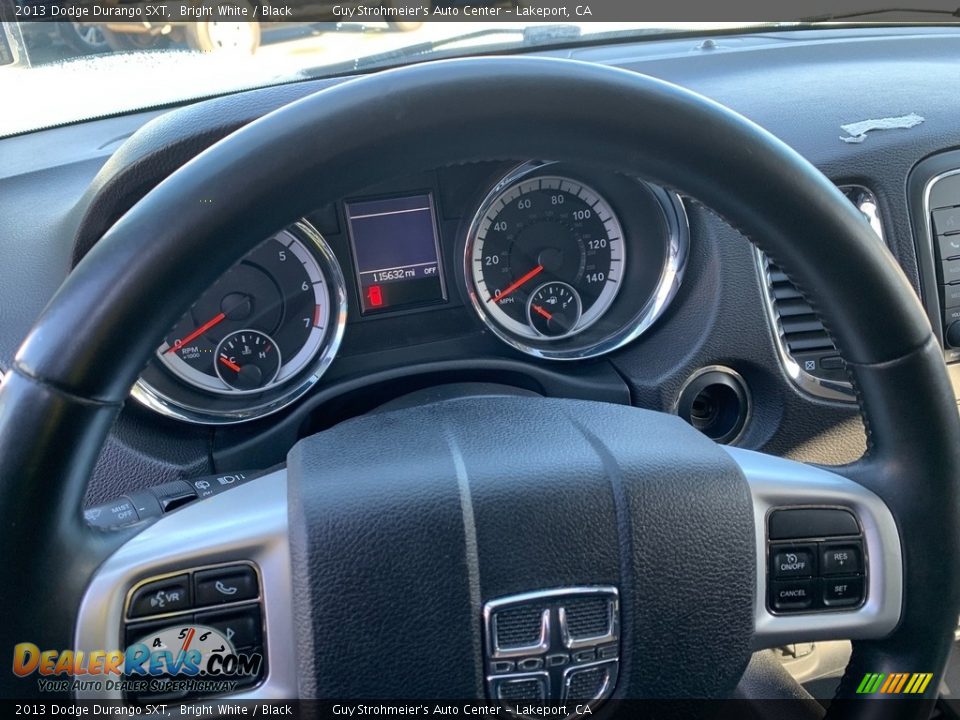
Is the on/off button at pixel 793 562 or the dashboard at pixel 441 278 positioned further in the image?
the dashboard at pixel 441 278

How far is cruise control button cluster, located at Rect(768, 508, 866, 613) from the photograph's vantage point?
1259 millimetres

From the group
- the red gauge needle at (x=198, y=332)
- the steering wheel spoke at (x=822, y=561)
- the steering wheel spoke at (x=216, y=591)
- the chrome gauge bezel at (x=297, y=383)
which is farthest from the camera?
the red gauge needle at (x=198, y=332)

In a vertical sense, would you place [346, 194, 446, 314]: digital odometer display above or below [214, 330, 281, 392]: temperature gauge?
above

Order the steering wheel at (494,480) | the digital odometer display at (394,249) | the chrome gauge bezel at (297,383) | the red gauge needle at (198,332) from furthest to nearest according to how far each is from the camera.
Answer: the digital odometer display at (394,249), the red gauge needle at (198,332), the chrome gauge bezel at (297,383), the steering wheel at (494,480)

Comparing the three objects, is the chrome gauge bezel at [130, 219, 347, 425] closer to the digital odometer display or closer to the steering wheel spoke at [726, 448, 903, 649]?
the digital odometer display

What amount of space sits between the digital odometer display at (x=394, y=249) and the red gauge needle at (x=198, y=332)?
1.04 feet

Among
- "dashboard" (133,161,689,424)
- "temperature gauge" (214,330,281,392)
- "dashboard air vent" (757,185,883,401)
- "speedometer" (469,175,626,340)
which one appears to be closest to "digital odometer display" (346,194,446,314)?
"dashboard" (133,161,689,424)

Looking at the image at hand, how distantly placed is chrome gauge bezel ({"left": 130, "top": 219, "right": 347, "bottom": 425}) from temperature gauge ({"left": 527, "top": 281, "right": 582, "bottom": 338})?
446 millimetres

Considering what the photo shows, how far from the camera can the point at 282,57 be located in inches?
94.1

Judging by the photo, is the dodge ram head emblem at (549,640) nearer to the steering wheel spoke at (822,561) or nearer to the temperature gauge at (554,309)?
the steering wheel spoke at (822,561)

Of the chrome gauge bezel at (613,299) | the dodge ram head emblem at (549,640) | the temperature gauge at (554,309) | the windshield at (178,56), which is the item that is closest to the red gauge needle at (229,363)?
the chrome gauge bezel at (613,299)

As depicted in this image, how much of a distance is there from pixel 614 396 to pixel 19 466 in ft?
4.30

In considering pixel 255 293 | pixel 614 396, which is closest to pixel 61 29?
pixel 255 293

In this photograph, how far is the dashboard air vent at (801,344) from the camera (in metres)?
1.99
